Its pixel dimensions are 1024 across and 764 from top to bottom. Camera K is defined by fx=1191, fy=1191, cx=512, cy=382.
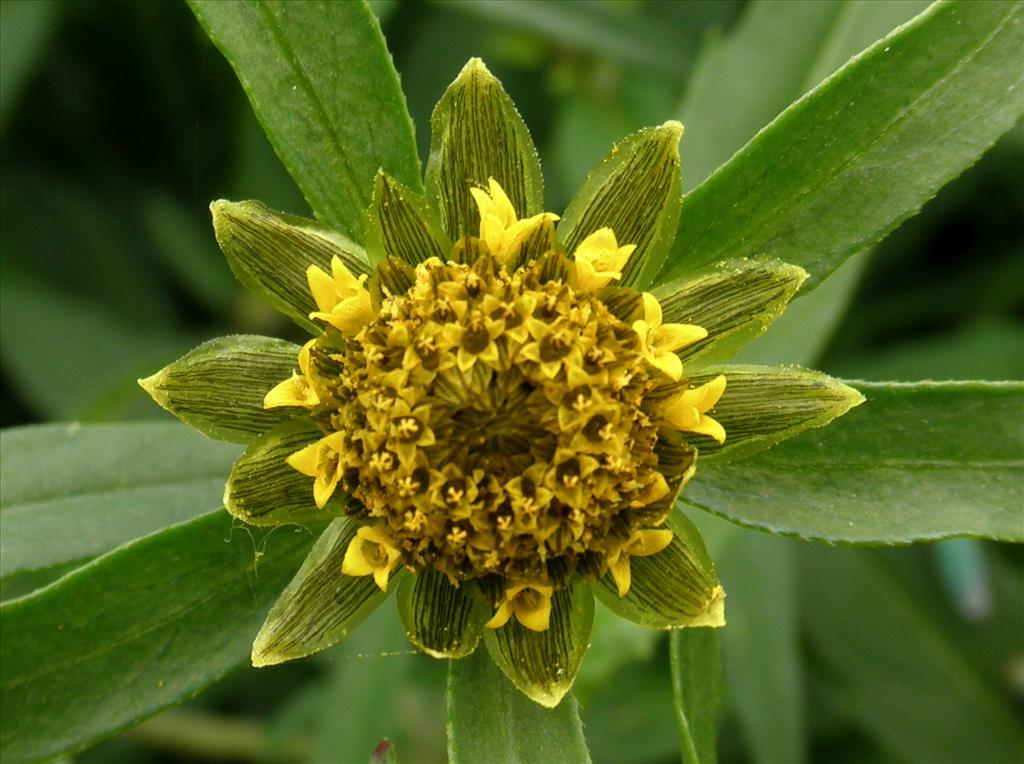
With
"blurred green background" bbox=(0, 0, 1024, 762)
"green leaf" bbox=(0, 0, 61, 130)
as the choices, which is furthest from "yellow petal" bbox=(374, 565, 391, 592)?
"green leaf" bbox=(0, 0, 61, 130)

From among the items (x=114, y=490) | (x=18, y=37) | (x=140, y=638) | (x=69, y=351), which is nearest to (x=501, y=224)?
(x=140, y=638)

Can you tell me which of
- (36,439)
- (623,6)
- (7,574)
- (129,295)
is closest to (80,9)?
(129,295)

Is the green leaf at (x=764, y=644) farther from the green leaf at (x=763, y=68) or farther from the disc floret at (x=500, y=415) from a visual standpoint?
the disc floret at (x=500, y=415)

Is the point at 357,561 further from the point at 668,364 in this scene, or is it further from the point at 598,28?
the point at 598,28

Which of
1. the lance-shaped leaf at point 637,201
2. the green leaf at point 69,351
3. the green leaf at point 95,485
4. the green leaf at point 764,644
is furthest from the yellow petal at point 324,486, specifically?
the green leaf at point 69,351

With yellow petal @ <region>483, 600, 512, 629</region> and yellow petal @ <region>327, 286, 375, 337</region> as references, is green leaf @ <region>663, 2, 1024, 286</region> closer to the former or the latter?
yellow petal @ <region>327, 286, 375, 337</region>
